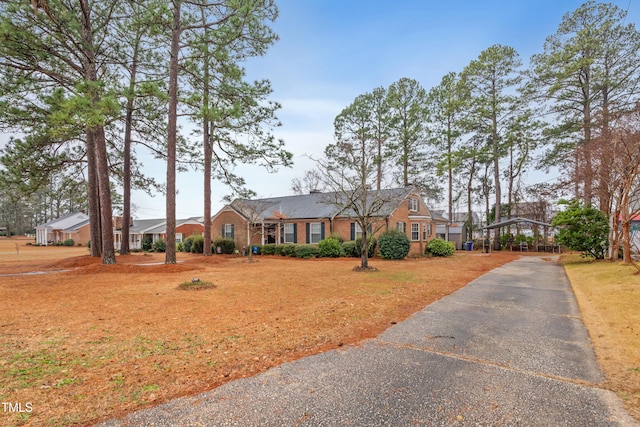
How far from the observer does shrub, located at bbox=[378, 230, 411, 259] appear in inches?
740

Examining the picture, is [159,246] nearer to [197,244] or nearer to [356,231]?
[197,244]

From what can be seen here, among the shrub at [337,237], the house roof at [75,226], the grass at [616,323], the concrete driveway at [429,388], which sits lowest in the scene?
the grass at [616,323]

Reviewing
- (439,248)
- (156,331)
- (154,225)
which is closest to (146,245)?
(154,225)

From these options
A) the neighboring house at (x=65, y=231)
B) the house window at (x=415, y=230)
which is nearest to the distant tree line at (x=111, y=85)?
the house window at (x=415, y=230)

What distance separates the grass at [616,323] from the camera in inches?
144

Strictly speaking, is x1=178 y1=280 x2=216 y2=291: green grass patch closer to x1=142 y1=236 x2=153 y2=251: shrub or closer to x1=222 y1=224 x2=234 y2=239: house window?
x1=222 y1=224 x2=234 y2=239: house window

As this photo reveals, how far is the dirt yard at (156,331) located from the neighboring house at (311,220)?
10796 mm

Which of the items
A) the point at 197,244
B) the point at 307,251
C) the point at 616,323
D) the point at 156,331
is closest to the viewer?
the point at 156,331

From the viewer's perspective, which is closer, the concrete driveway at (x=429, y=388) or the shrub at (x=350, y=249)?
Answer: the concrete driveway at (x=429, y=388)

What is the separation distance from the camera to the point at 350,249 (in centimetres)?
1988

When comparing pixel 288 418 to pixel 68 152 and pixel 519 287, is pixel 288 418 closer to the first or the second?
pixel 519 287

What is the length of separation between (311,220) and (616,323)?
60.2 ft

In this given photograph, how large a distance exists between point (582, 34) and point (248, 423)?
93.4 feet

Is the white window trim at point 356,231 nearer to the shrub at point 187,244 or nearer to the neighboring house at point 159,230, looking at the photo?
the shrub at point 187,244
